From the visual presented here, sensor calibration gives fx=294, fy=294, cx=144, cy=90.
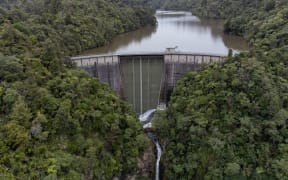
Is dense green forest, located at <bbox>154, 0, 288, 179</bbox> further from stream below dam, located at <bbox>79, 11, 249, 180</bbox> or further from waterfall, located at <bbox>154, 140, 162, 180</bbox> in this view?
stream below dam, located at <bbox>79, 11, 249, 180</bbox>

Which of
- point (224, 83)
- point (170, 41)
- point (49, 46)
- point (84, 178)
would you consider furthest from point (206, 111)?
point (170, 41)

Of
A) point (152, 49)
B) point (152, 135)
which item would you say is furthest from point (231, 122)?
point (152, 49)

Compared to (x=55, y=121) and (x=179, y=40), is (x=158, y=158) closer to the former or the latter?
(x=55, y=121)

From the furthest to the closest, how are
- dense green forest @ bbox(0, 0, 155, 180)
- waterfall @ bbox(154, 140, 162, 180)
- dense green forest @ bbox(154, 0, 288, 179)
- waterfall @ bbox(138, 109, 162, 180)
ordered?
waterfall @ bbox(138, 109, 162, 180) → waterfall @ bbox(154, 140, 162, 180) → dense green forest @ bbox(154, 0, 288, 179) → dense green forest @ bbox(0, 0, 155, 180)

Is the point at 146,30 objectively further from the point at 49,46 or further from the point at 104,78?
the point at 49,46

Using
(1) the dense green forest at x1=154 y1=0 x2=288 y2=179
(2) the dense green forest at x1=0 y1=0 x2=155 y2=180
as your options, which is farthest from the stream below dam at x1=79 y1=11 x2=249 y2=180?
(2) the dense green forest at x1=0 y1=0 x2=155 y2=180

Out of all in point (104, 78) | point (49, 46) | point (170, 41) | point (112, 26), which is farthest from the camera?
point (112, 26)
